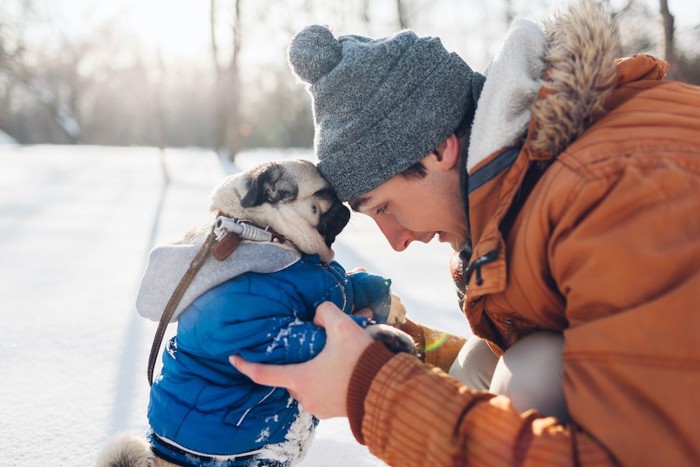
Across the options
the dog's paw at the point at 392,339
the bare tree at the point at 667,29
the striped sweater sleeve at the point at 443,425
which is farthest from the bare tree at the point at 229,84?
the striped sweater sleeve at the point at 443,425

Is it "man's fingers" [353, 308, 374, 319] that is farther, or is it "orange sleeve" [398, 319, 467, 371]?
"orange sleeve" [398, 319, 467, 371]

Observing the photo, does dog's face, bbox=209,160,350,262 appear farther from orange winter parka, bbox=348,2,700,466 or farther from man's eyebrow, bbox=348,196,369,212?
orange winter parka, bbox=348,2,700,466

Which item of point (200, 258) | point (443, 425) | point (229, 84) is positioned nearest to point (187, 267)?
point (200, 258)

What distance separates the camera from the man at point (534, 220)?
35.6 inches

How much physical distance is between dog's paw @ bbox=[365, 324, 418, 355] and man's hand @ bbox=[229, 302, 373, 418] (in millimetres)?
103

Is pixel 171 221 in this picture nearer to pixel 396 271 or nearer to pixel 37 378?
pixel 396 271

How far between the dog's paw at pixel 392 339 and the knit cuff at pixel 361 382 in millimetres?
196

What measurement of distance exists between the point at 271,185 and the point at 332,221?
0.80ft

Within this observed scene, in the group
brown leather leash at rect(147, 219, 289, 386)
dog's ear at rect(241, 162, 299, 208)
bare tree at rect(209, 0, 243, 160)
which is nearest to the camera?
brown leather leash at rect(147, 219, 289, 386)

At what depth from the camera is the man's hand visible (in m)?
1.23

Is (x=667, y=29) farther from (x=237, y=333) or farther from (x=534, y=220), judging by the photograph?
(x=237, y=333)

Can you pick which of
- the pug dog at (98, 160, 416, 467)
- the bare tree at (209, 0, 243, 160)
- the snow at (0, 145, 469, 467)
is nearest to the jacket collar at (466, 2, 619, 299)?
the pug dog at (98, 160, 416, 467)

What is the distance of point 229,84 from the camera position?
11.4 meters

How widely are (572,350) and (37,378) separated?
2014mm
